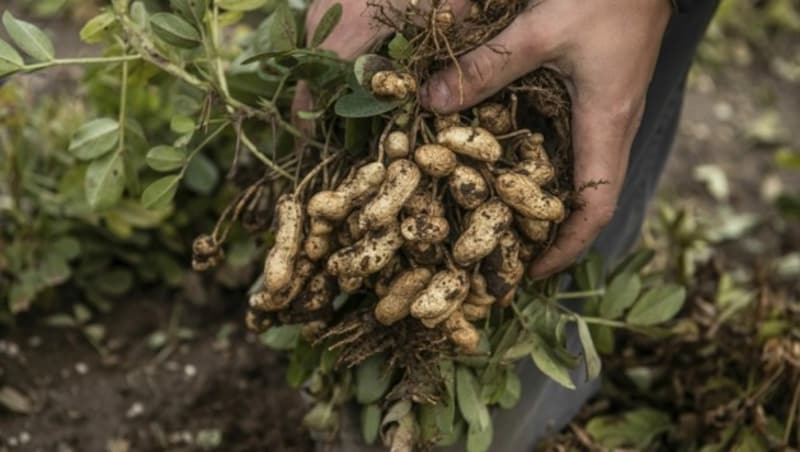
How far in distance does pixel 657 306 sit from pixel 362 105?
0.58 metres

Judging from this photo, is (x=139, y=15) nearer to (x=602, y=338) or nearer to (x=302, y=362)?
(x=302, y=362)

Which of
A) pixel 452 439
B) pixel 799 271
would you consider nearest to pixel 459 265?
pixel 452 439

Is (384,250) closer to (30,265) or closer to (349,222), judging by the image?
(349,222)

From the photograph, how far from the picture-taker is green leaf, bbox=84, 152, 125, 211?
142 centimetres

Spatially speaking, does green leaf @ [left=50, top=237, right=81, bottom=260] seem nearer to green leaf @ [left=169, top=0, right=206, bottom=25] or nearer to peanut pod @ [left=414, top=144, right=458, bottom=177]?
green leaf @ [left=169, top=0, right=206, bottom=25]

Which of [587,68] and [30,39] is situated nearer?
[587,68]

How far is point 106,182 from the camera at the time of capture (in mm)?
1425

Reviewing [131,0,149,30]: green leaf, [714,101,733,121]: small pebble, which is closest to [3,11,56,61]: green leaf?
[131,0,149,30]: green leaf

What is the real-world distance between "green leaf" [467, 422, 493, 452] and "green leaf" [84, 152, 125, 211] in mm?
568

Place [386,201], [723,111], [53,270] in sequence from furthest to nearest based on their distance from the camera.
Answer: [723,111], [53,270], [386,201]

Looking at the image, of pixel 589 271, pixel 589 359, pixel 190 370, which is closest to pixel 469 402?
pixel 589 359

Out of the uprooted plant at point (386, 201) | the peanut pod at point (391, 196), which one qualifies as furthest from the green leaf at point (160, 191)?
the peanut pod at point (391, 196)

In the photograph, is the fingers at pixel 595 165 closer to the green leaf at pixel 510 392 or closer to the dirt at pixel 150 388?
the green leaf at pixel 510 392

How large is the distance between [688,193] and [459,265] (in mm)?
1600
